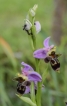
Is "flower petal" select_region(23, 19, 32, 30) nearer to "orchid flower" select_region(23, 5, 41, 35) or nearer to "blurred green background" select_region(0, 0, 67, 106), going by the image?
"orchid flower" select_region(23, 5, 41, 35)

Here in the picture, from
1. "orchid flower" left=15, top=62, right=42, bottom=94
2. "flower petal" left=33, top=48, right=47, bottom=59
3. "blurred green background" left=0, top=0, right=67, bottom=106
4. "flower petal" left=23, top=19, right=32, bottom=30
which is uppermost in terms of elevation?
"blurred green background" left=0, top=0, right=67, bottom=106

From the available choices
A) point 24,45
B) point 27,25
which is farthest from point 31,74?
point 24,45

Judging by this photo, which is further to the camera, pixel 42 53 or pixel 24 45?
pixel 24 45

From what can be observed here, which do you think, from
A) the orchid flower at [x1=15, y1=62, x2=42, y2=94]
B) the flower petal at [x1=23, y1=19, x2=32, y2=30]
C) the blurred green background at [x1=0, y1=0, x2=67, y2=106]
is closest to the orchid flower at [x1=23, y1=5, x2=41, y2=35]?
the flower petal at [x1=23, y1=19, x2=32, y2=30]

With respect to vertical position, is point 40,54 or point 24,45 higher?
point 24,45

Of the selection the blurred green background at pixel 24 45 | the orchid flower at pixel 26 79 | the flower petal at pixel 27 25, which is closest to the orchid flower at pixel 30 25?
the flower petal at pixel 27 25

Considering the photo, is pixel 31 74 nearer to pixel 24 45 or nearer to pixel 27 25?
pixel 27 25

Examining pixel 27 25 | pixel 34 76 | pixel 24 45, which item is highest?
pixel 24 45

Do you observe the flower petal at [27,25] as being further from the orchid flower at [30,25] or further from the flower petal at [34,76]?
the flower petal at [34,76]

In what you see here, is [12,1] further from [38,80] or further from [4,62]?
[38,80]
